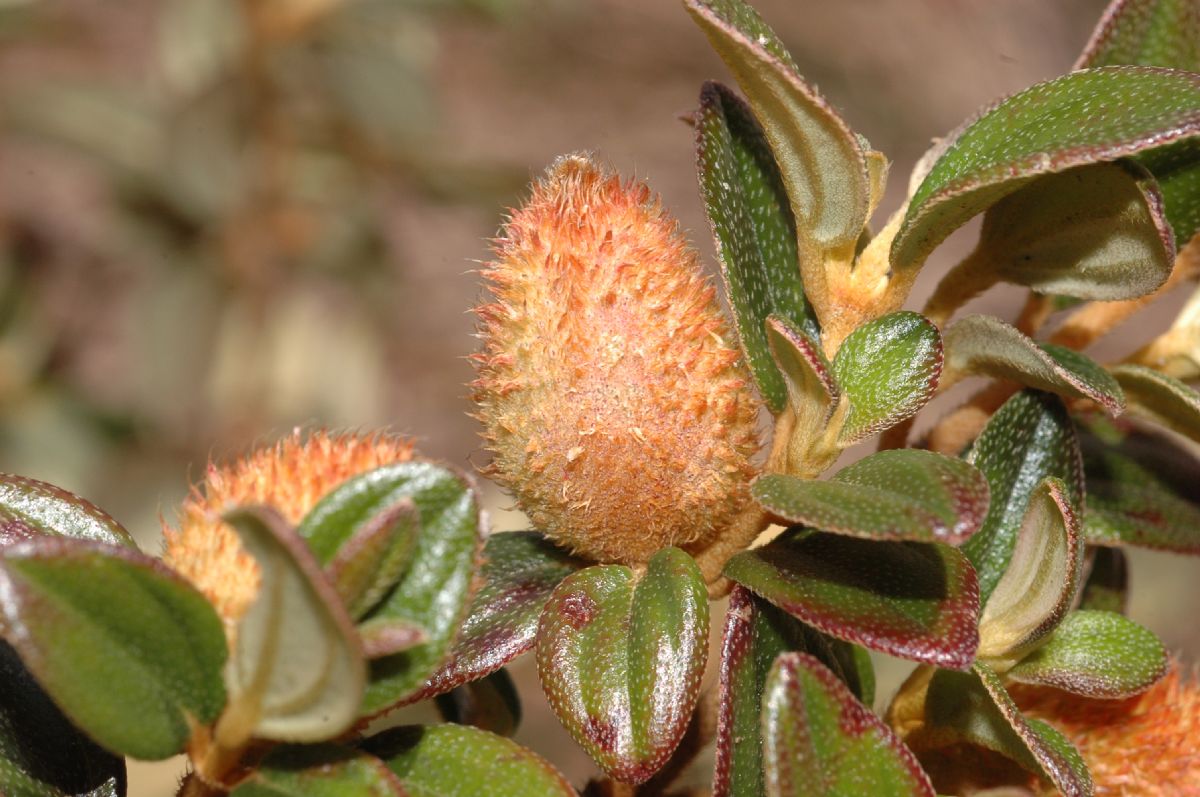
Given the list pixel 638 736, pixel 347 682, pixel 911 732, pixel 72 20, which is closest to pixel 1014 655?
pixel 911 732

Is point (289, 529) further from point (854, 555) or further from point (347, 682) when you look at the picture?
point (854, 555)

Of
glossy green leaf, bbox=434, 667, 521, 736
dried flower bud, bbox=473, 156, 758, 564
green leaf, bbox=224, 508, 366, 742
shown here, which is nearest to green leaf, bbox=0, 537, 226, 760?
green leaf, bbox=224, 508, 366, 742

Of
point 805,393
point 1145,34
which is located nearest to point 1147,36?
point 1145,34

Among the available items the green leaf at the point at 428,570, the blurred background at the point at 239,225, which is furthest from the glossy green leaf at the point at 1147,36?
the blurred background at the point at 239,225

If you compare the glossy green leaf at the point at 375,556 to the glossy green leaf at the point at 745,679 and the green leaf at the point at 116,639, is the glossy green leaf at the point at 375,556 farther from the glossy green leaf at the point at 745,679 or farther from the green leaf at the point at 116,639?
the glossy green leaf at the point at 745,679

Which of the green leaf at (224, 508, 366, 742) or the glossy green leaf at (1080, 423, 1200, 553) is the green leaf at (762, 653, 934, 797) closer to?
the green leaf at (224, 508, 366, 742)
